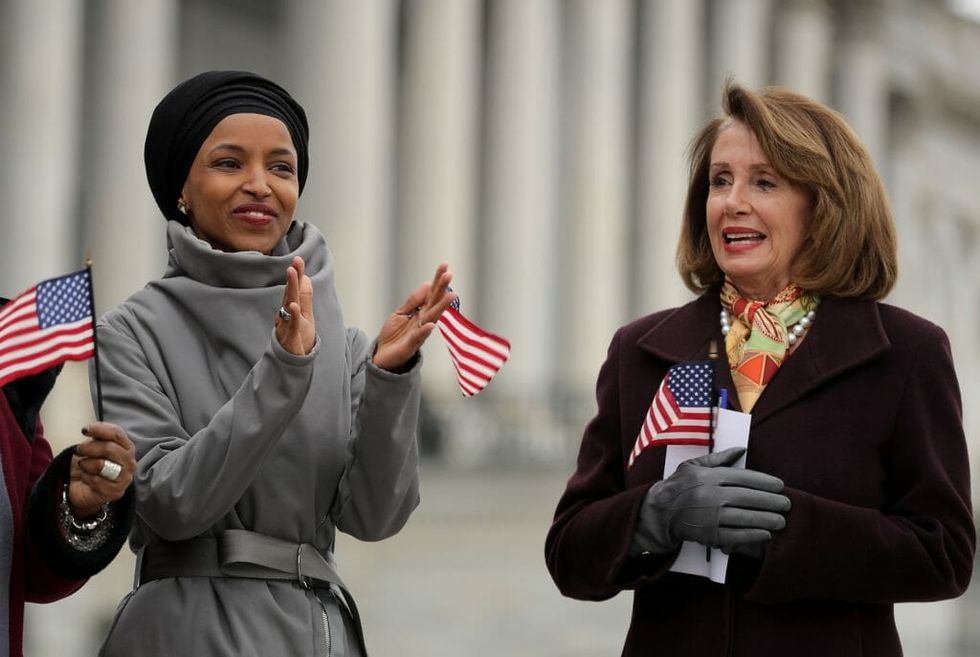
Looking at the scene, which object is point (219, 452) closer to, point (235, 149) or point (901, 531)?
point (235, 149)

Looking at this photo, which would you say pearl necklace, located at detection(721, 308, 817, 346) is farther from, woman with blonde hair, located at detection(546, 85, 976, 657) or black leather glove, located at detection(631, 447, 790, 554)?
black leather glove, located at detection(631, 447, 790, 554)

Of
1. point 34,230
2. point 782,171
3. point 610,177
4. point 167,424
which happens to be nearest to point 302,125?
point 167,424

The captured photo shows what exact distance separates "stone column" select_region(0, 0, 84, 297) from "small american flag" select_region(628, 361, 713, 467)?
17362mm

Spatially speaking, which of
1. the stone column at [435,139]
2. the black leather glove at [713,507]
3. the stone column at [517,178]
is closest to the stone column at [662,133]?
the stone column at [517,178]

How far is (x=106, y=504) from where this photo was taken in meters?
4.81

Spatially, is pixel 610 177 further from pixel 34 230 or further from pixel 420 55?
pixel 34 230

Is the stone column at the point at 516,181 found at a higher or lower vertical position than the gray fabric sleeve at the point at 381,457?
higher

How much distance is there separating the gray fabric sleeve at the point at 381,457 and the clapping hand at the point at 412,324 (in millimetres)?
44

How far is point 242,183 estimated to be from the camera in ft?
17.0

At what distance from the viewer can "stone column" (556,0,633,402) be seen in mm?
37188

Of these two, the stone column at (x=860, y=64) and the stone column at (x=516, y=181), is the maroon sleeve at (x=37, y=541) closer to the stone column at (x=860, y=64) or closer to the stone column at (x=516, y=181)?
the stone column at (x=516, y=181)

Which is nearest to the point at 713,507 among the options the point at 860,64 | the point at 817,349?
the point at 817,349

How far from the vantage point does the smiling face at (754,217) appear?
5.46 meters

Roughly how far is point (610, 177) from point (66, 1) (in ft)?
54.6
